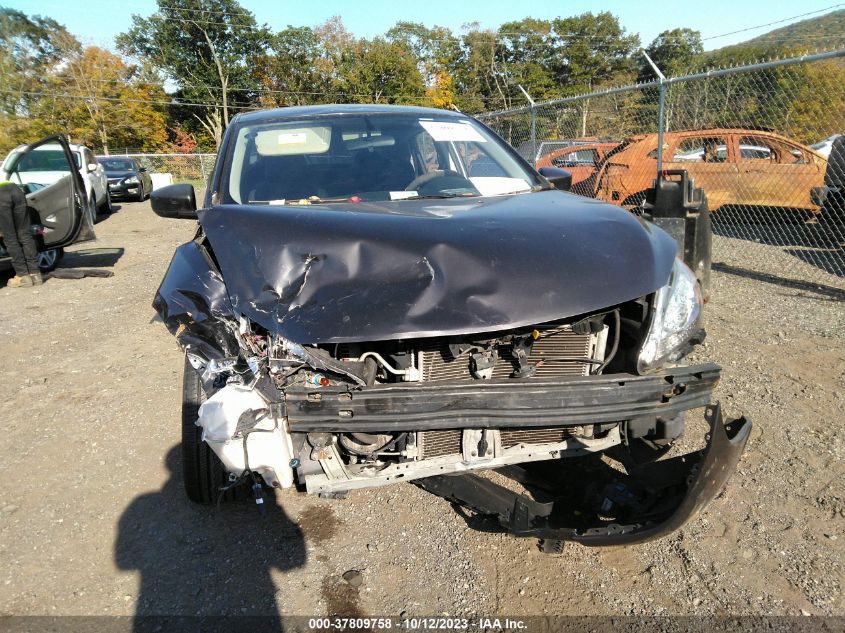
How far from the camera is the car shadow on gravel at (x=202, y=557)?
2291 mm

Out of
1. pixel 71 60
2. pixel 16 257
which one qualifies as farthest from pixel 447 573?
pixel 71 60

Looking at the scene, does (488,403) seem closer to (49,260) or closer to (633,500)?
(633,500)

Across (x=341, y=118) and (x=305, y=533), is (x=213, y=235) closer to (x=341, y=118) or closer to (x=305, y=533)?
(x=305, y=533)

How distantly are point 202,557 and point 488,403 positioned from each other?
1.49 metres

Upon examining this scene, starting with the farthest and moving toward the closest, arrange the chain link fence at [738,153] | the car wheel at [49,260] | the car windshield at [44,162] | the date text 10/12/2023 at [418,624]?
the car windshield at [44,162]
the car wheel at [49,260]
the chain link fence at [738,153]
the date text 10/12/2023 at [418,624]

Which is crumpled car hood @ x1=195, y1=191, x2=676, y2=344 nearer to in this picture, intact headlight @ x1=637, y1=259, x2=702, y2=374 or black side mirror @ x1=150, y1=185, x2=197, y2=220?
intact headlight @ x1=637, y1=259, x2=702, y2=374

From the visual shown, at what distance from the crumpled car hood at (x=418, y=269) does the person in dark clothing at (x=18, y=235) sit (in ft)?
20.3

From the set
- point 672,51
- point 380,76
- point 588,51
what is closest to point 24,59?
point 380,76

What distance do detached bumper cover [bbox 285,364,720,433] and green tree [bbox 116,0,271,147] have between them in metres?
45.8

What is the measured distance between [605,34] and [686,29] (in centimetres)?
1135

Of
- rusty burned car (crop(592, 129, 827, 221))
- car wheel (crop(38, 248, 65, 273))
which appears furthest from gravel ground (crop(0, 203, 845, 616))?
rusty burned car (crop(592, 129, 827, 221))

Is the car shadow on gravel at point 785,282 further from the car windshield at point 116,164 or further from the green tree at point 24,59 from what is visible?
the green tree at point 24,59

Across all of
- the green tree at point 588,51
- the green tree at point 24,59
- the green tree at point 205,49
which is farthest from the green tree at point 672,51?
the green tree at point 24,59

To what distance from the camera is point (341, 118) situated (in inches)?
144
